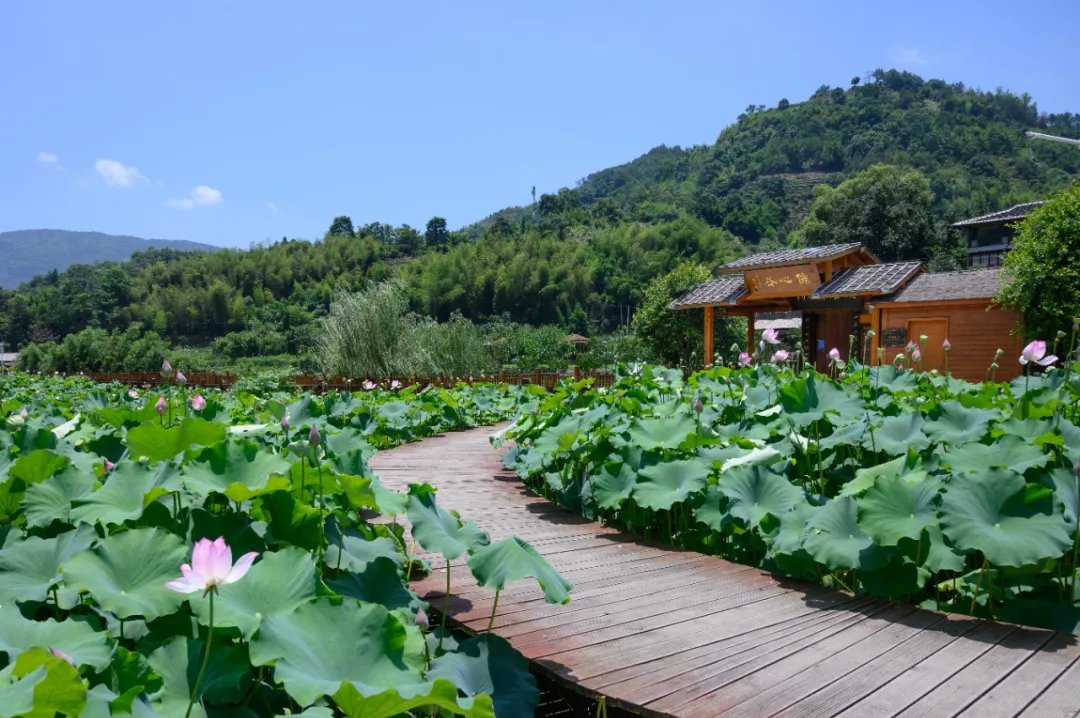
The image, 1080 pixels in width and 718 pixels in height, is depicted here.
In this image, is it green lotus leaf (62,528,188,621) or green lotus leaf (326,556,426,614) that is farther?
green lotus leaf (326,556,426,614)

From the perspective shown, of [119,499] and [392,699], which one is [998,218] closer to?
[119,499]

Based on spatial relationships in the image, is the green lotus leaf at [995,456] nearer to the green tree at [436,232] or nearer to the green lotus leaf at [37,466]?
→ the green lotus leaf at [37,466]

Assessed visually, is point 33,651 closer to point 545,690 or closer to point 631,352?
point 545,690

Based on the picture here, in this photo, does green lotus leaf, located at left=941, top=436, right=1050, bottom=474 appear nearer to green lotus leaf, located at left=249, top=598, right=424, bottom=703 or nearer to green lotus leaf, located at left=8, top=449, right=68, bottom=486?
green lotus leaf, located at left=249, top=598, right=424, bottom=703

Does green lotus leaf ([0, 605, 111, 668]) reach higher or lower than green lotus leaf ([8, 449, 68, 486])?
lower

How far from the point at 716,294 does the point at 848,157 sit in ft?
259

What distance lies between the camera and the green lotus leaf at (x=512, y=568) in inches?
65.0

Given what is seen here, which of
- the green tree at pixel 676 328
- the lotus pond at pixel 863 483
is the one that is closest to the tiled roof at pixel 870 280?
the green tree at pixel 676 328

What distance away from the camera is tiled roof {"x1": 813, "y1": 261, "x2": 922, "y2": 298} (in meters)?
13.0

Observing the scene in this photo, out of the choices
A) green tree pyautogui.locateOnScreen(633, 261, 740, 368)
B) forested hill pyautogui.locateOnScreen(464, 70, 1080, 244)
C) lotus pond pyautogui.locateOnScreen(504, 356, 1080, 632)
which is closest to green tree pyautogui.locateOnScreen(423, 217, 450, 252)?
forested hill pyautogui.locateOnScreen(464, 70, 1080, 244)

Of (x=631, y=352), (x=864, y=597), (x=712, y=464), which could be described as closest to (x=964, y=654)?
(x=864, y=597)

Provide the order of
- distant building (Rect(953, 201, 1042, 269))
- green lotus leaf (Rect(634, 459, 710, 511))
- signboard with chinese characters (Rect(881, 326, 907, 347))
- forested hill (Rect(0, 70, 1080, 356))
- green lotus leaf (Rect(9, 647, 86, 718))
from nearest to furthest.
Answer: green lotus leaf (Rect(9, 647, 86, 718)) < green lotus leaf (Rect(634, 459, 710, 511)) < signboard with chinese characters (Rect(881, 326, 907, 347)) < distant building (Rect(953, 201, 1042, 269)) < forested hill (Rect(0, 70, 1080, 356))

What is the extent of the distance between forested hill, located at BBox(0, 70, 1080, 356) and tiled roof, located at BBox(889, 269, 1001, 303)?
2493 cm

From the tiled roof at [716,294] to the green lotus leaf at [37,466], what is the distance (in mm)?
13867
